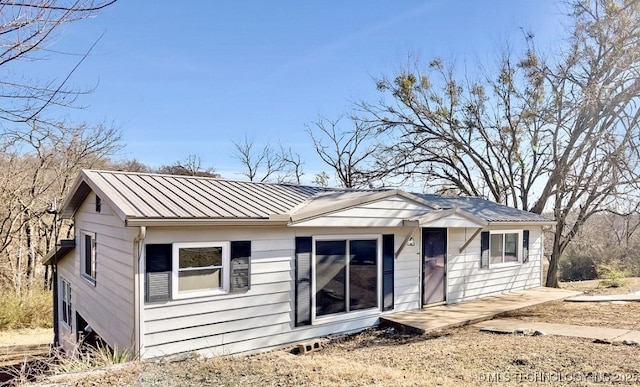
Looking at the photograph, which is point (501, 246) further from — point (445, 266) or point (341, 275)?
point (341, 275)

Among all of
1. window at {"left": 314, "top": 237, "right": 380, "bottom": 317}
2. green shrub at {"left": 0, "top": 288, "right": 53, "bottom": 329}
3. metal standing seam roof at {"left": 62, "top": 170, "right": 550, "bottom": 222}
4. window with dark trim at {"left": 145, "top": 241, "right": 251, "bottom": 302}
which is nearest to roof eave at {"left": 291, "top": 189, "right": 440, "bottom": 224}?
metal standing seam roof at {"left": 62, "top": 170, "right": 550, "bottom": 222}

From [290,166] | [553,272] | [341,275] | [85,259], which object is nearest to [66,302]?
[85,259]

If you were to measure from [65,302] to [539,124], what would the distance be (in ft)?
56.8

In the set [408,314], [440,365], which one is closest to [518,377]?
[440,365]

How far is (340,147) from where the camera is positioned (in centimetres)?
2331

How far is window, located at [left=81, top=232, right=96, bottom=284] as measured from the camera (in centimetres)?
738

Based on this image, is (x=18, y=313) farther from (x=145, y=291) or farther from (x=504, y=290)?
(x=504, y=290)

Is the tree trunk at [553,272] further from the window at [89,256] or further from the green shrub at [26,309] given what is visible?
the green shrub at [26,309]

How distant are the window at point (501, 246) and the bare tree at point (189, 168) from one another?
1775cm

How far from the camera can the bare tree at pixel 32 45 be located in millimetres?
3477

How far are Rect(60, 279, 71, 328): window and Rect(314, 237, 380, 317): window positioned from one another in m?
6.33

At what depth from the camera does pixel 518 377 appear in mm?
4590

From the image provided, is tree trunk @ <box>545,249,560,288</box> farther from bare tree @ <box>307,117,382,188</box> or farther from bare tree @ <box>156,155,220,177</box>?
bare tree @ <box>156,155,220,177</box>

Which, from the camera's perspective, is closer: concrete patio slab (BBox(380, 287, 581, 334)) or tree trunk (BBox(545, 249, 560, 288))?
concrete patio slab (BBox(380, 287, 581, 334))
